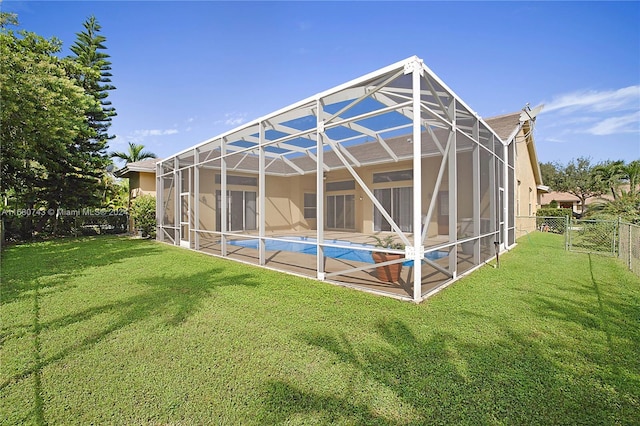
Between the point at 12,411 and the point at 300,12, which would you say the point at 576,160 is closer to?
the point at 300,12

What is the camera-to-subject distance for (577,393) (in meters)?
2.28

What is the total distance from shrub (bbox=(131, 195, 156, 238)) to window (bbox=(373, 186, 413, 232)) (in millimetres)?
10624

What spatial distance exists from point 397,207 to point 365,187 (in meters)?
9.00

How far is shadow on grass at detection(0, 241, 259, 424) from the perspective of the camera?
8.85 feet

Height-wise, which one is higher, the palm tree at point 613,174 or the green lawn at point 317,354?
the palm tree at point 613,174

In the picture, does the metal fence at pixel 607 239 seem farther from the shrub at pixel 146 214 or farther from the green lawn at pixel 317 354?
the shrub at pixel 146 214

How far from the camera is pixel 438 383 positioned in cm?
241

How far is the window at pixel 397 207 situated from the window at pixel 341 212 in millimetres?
1652

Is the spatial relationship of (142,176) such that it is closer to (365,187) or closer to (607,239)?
(365,187)

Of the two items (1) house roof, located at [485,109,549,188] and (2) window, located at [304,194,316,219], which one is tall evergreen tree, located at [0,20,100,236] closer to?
(2) window, located at [304,194,316,219]

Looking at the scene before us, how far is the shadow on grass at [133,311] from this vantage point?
8.85 ft

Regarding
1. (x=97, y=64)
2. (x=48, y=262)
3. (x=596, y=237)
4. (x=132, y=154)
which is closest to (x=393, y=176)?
(x=596, y=237)

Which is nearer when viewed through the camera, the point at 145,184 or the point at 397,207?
the point at 397,207

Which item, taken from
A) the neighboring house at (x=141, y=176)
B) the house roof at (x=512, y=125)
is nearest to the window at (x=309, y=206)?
the neighboring house at (x=141, y=176)
